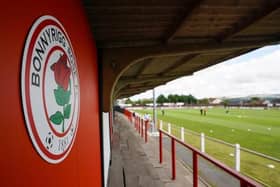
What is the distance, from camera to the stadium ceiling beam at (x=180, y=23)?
236 centimetres

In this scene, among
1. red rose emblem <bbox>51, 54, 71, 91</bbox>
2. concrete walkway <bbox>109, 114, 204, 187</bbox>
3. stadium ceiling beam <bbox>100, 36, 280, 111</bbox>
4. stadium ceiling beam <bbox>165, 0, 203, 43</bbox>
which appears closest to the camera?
red rose emblem <bbox>51, 54, 71, 91</bbox>

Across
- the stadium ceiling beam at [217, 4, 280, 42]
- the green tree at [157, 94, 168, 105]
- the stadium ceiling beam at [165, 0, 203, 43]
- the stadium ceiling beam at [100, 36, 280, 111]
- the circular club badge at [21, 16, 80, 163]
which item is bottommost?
the green tree at [157, 94, 168, 105]

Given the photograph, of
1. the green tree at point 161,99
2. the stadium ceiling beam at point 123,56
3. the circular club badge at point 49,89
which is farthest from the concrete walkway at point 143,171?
the green tree at point 161,99

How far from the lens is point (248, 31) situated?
11.9 feet

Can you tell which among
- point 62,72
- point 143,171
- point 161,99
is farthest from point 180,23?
point 161,99

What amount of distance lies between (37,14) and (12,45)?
315 mm

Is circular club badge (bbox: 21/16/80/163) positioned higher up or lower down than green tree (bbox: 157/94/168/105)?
higher up

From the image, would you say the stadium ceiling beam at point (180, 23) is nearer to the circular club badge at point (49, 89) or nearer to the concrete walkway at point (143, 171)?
the circular club badge at point (49, 89)

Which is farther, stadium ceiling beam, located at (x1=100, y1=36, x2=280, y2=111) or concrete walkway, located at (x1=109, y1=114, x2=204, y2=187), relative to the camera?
concrete walkway, located at (x1=109, y1=114, x2=204, y2=187)

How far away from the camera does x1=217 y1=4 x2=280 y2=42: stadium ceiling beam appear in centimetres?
258

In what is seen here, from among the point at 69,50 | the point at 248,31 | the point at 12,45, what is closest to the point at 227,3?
the point at 248,31

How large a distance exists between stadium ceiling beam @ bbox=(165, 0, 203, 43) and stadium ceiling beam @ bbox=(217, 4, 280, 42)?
2.58 feet

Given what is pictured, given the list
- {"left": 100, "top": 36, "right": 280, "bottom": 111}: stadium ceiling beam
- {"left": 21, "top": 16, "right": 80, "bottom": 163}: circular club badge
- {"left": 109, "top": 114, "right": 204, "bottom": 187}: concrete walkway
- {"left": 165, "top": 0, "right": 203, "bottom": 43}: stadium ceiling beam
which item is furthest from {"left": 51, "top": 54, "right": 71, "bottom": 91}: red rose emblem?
{"left": 109, "top": 114, "right": 204, "bottom": 187}: concrete walkway

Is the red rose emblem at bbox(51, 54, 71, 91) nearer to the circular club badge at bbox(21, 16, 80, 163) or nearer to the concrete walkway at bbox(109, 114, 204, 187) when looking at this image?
the circular club badge at bbox(21, 16, 80, 163)
